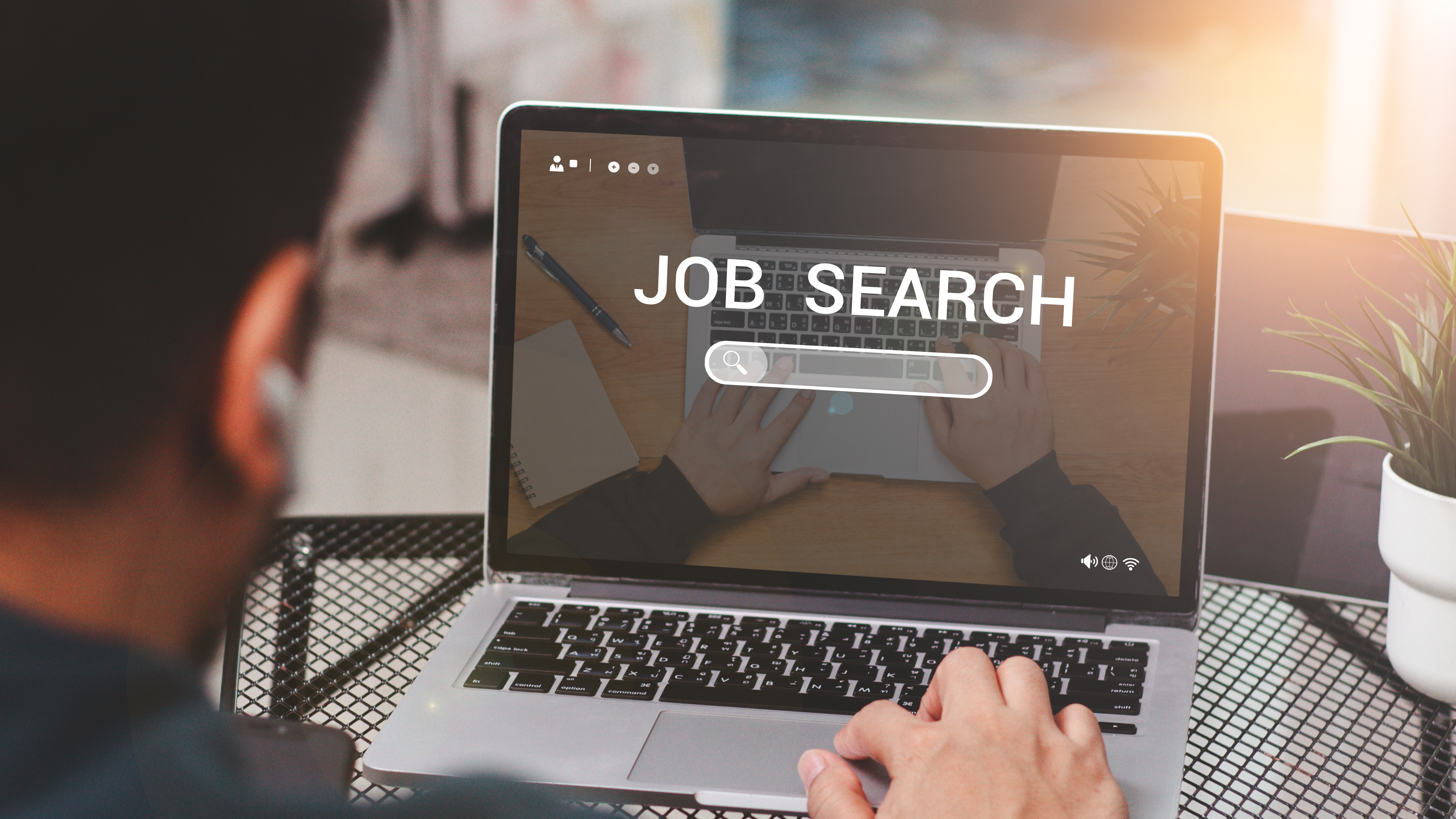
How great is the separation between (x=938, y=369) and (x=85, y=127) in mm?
560

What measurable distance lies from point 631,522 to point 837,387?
0.65 ft

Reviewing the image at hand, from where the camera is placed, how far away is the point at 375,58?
1.30ft

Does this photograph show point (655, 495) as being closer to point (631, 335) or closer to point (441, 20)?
point (631, 335)

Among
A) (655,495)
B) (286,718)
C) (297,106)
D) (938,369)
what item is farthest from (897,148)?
(286,718)

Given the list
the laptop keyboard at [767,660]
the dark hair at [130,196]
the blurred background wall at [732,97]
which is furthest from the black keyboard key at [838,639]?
the blurred background wall at [732,97]

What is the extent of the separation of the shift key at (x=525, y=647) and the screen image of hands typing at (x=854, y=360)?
92 millimetres

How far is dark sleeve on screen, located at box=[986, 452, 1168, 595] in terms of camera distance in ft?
2.23

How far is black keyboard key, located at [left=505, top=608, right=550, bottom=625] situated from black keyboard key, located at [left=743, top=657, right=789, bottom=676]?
6.5 inches

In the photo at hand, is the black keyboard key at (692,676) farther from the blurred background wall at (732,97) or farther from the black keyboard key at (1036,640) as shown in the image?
the blurred background wall at (732,97)

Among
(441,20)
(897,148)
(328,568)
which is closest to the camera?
(897,148)

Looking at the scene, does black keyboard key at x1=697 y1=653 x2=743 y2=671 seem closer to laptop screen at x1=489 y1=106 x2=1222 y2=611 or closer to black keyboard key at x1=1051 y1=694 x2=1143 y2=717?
laptop screen at x1=489 y1=106 x2=1222 y2=611

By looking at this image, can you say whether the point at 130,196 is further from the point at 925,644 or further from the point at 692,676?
the point at 925,644

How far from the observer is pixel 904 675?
0.62 m

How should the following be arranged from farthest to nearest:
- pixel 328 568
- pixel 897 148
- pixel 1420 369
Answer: pixel 328 568
pixel 897 148
pixel 1420 369
